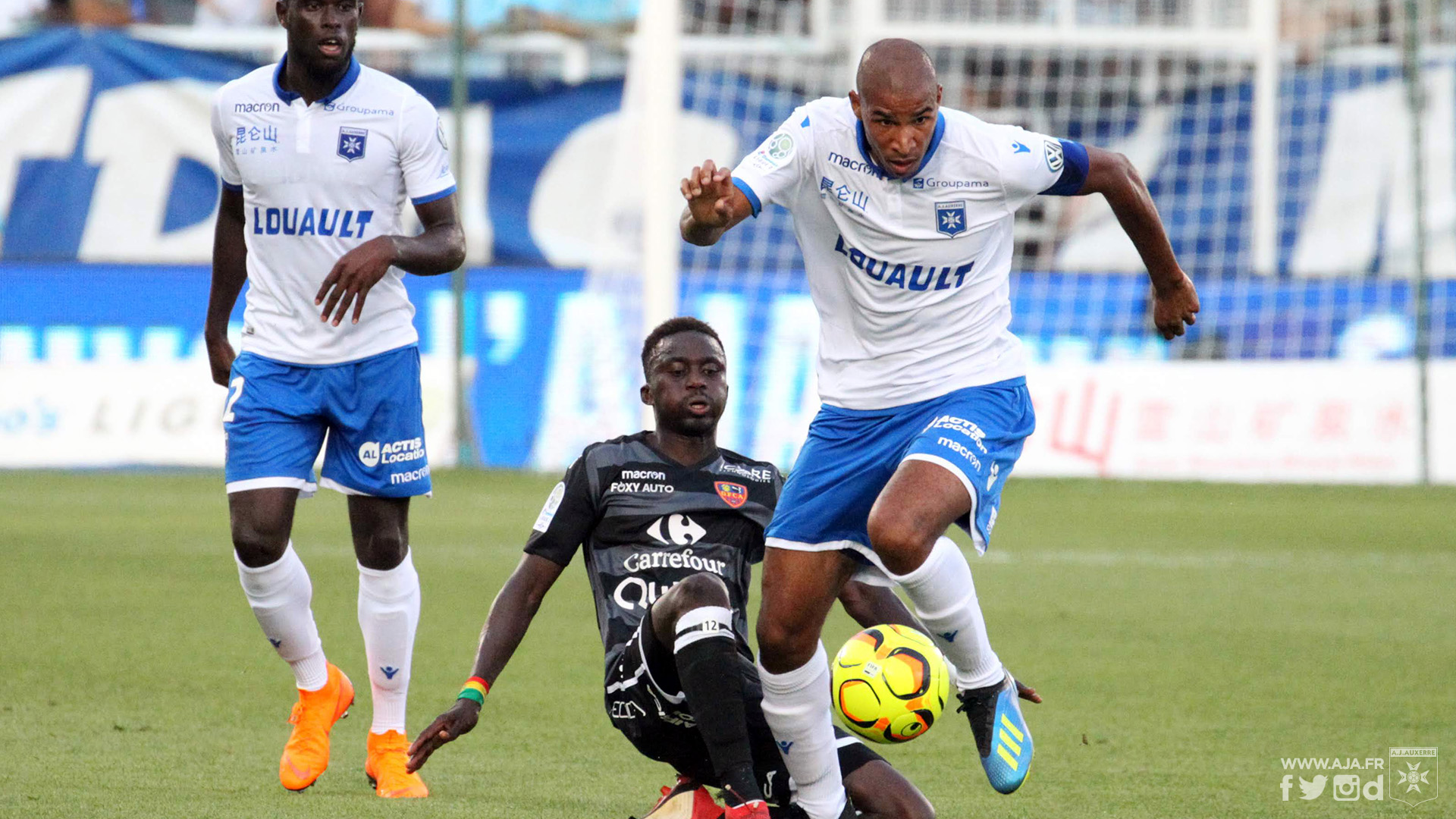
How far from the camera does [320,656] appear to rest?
17.7 feet

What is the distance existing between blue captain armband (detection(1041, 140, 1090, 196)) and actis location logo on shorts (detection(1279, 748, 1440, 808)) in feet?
5.66

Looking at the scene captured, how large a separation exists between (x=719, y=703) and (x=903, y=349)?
3.67ft

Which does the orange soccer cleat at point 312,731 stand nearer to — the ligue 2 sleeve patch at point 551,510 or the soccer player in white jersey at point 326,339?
the soccer player in white jersey at point 326,339

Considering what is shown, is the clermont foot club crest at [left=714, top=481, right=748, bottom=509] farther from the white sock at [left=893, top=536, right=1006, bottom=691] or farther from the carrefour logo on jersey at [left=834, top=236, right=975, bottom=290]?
the carrefour logo on jersey at [left=834, top=236, right=975, bottom=290]

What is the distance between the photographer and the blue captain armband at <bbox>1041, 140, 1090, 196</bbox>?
484 cm

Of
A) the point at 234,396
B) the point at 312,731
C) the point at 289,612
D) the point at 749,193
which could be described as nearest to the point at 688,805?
the point at 312,731

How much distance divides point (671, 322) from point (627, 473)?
1.38ft

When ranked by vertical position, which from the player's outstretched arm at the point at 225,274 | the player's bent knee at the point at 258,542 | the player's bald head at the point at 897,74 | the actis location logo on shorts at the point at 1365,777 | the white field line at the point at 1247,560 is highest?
the player's bald head at the point at 897,74

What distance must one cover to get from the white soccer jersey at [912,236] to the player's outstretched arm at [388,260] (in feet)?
3.30

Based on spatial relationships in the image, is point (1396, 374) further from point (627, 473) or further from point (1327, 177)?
point (627, 473)

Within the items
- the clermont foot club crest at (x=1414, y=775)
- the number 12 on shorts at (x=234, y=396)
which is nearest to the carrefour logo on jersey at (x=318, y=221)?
the number 12 on shorts at (x=234, y=396)

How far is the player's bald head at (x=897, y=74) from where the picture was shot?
4512mm

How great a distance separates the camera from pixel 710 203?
441cm

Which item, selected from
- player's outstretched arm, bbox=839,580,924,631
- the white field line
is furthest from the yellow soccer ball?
the white field line
